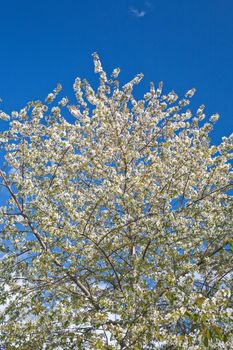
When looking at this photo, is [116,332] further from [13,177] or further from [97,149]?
[97,149]

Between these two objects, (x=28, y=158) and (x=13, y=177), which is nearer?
(x=13, y=177)

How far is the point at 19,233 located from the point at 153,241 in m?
3.27

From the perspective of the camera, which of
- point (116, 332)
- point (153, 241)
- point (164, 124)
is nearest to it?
point (116, 332)

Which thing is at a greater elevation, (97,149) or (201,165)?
(97,149)

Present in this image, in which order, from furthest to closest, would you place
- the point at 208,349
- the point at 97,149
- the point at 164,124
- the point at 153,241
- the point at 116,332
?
the point at 164,124
the point at 97,149
the point at 153,241
the point at 116,332
the point at 208,349

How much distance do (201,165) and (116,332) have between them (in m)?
5.77

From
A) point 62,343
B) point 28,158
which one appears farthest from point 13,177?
point 62,343

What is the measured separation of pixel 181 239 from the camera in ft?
28.2

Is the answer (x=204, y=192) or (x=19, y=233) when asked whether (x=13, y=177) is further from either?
(x=204, y=192)

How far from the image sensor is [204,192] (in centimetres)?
1095

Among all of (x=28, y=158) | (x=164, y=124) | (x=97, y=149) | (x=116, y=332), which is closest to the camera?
(x=116, y=332)

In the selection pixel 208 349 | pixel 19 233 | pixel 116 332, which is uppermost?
pixel 19 233

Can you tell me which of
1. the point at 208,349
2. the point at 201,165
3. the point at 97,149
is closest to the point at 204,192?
the point at 201,165

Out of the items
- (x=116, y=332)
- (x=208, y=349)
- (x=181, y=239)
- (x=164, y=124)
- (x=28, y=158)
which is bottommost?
(x=208, y=349)
